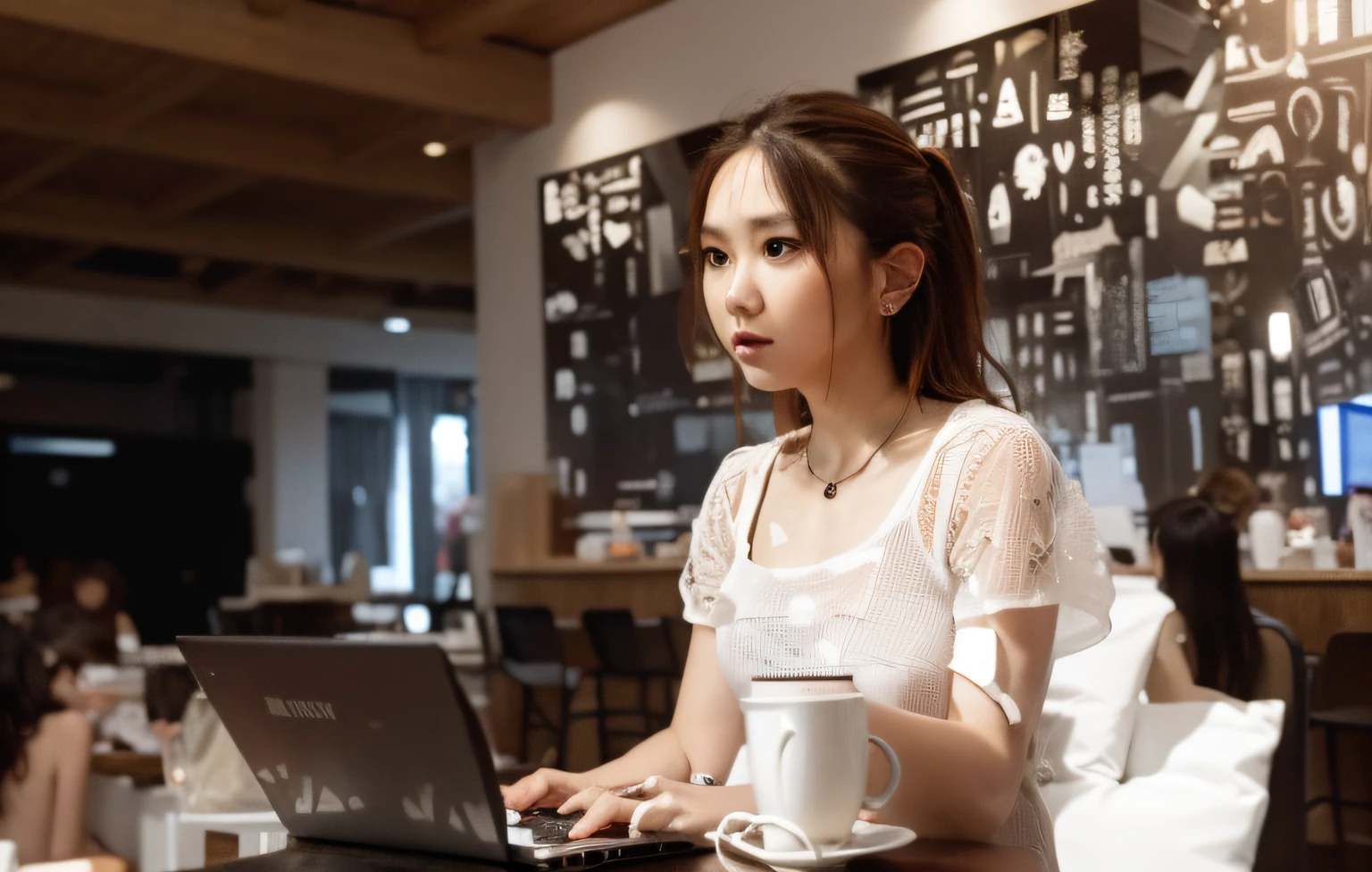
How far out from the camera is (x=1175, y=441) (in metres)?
3.47

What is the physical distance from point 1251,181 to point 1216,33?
0.42m

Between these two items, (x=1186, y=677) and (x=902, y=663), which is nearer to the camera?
(x=902, y=663)

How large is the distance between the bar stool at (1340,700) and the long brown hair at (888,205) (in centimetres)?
224

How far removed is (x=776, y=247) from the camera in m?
1.19

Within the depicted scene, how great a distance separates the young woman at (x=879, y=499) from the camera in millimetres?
1129

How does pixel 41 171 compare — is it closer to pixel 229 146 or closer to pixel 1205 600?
pixel 229 146

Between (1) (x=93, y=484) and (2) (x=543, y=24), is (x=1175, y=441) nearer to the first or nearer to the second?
(2) (x=543, y=24)

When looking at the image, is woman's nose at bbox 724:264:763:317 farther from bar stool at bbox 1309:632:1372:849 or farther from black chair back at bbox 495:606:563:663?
black chair back at bbox 495:606:563:663

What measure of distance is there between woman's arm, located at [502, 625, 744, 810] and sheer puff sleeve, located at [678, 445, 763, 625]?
0.13 feet

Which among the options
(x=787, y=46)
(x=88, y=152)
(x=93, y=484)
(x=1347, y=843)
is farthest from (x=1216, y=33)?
(x=93, y=484)

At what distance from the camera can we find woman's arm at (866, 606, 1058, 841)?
974mm

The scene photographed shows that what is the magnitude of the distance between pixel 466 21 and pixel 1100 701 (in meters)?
3.83

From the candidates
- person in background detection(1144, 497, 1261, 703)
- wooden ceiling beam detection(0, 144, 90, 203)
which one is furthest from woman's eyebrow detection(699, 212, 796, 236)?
wooden ceiling beam detection(0, 144, 90, 203)

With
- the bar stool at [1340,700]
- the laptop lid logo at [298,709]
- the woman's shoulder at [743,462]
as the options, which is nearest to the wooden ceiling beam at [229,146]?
the bar stool at [1340,700]
